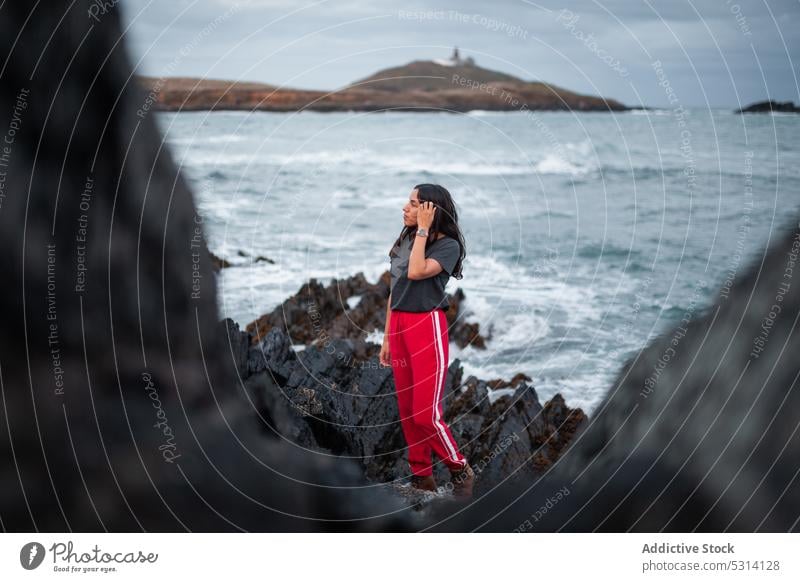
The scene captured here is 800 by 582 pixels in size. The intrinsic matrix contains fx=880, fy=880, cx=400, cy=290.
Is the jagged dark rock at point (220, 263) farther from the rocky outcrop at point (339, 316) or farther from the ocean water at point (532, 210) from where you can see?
the rocky outcrop at point (339, 316)

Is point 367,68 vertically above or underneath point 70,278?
above

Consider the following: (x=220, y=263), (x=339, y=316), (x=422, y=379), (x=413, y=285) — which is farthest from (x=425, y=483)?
(x=220, y=263)

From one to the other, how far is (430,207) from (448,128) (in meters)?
20.2

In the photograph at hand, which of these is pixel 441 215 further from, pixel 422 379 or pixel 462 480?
pixel 462 480

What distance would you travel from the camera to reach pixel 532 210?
18156mm

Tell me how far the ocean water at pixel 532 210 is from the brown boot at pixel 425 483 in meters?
3.48

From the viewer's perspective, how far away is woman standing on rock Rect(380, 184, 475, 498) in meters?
4.56

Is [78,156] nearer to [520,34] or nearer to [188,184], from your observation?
[188,184]

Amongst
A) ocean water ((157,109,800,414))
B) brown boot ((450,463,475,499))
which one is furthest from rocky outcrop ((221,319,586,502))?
ocean water ((157,109,800,414))

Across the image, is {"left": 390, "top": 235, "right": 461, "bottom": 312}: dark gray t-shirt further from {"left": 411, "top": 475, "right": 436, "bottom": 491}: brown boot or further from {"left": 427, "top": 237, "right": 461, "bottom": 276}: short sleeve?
{"left": 411, "top": 475, "right": 436, "bottom": 491}: brown boot

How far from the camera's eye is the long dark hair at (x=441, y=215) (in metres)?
4.54
